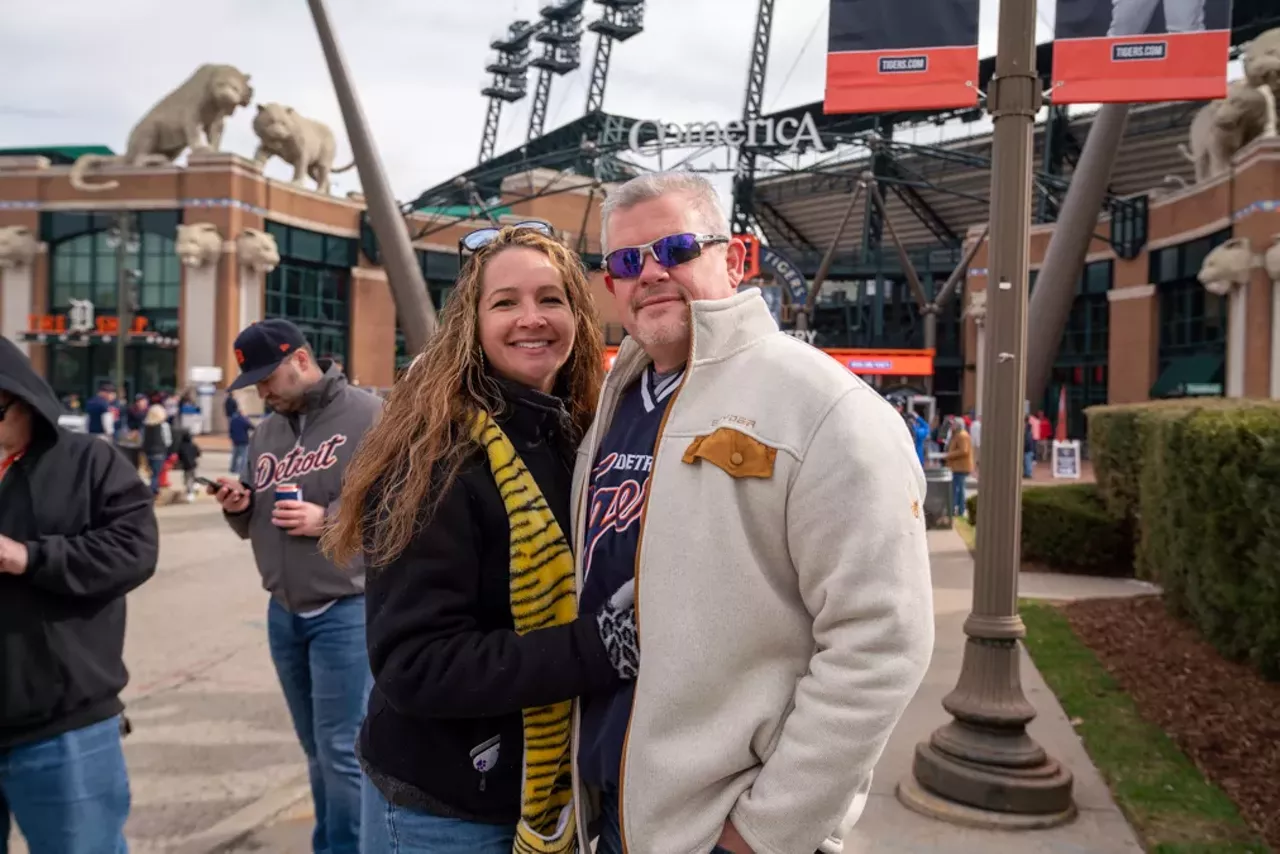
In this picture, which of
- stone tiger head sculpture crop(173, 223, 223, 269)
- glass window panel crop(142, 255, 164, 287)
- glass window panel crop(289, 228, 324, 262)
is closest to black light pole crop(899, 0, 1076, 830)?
stone tiger head sculpture crop(173, 223, 223, 269)

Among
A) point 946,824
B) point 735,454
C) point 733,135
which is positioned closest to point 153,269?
point 733,135

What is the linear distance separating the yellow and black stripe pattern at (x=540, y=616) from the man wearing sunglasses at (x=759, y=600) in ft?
0.25

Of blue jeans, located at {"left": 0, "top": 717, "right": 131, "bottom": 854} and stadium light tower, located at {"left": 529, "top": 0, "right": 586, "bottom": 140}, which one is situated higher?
stadium light tower, located at {"left": 529, "top": 0, "right": 586, "bottom": 140}

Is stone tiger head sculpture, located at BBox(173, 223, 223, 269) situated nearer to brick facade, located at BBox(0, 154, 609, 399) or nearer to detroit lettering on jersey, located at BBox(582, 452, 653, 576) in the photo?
brick facade, located at BBox(0, 154, 609, 399)

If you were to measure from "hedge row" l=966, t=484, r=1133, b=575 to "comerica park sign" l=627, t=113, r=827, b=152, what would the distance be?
3057 centimetres

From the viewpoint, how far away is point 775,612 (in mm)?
1676

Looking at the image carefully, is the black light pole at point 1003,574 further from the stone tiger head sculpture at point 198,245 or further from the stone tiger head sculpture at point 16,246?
the stone tiger head sculpture at point 16,246

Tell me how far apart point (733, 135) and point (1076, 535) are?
3131cm

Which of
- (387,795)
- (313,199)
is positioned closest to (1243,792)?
(387,795)

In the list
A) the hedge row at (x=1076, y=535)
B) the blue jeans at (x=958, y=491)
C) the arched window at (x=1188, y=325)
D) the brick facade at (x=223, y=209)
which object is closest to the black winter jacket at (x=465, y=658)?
the hedge row at (x=1076, y=535)

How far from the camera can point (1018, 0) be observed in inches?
172

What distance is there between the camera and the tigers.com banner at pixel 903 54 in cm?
458

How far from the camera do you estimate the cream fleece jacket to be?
1.58 metres

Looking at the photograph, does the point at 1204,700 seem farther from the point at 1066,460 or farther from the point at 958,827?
the point at 1066,460
